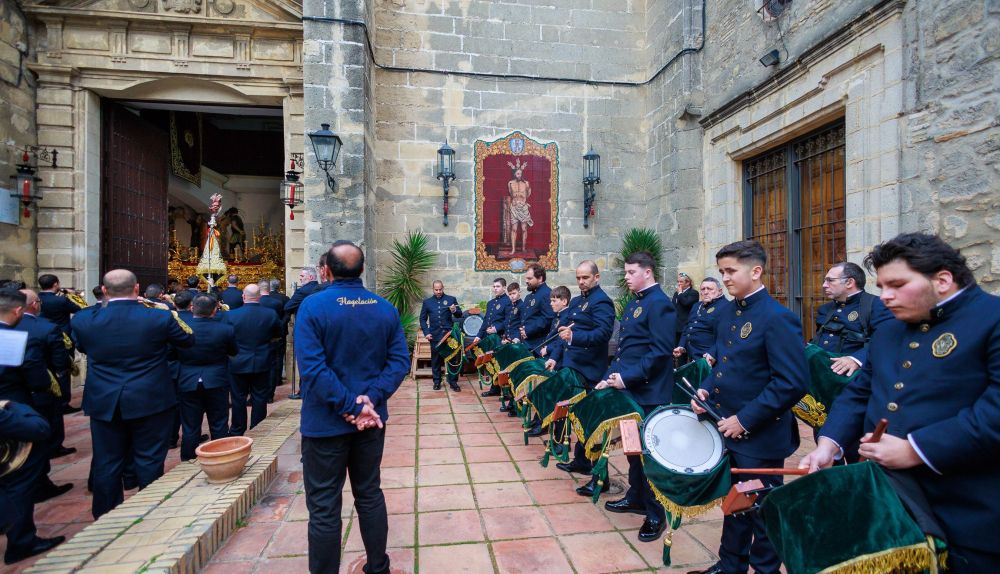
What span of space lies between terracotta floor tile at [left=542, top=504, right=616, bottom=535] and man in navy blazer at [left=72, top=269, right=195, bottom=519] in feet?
9.62

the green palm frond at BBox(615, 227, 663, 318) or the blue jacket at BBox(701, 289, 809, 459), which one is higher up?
the green palm frond at BBox(615, 227, 663, 318)

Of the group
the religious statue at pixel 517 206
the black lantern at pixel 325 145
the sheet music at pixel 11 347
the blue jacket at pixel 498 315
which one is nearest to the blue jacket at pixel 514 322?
the blue jacket at pixel 498 315

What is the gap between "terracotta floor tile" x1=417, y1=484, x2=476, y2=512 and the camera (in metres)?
3.54

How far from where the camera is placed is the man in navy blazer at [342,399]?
2443 millimetres

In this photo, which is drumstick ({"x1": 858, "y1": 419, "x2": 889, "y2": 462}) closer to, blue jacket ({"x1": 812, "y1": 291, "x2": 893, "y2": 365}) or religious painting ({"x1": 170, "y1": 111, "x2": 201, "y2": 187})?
blue jacket ({"x1": 812, "y1": 291, "x2": 893, "y2": 365})

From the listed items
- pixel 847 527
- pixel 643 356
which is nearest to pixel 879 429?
pixel 847 527

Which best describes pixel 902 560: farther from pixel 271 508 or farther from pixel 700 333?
pixel 700 333

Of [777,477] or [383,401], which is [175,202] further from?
[777,477]

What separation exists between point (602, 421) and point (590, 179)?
6.95m

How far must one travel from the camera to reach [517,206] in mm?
9625

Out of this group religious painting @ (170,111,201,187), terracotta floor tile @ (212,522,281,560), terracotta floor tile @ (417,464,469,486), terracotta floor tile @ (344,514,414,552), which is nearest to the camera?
terracotta floor tile @ (212,522,281,560)

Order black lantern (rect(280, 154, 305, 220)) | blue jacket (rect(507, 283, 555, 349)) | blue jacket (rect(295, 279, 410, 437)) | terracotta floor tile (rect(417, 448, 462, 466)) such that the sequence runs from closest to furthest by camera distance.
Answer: blue jacket (rect(295, 279, 410, 437)) < terracotta floor tile (rect(417, 448, 462, 466)) < blue jacket (rect(507, 283, 555, 349)) < black lantern (rect(280, 154, 305, 220))

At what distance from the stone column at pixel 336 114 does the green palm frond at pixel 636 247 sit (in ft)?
16.7

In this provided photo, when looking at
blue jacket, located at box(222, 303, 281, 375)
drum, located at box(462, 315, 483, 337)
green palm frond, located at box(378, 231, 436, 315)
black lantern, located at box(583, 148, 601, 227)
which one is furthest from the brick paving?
black lantern, located at box(583, 148, 601, 227)
